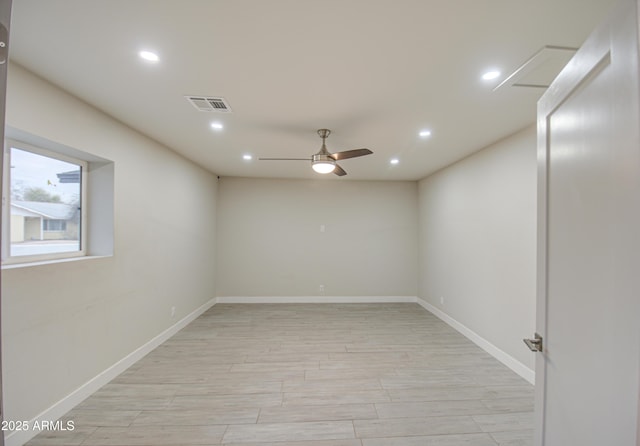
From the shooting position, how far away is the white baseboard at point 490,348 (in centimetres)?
276

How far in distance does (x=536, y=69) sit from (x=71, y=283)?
3.75m

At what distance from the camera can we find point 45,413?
2020mm

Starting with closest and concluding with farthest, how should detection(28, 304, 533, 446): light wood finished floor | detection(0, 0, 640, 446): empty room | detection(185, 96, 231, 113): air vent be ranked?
1. detection(0, 0, 640, 446): empty room
2. detection(28, 304, 533, 446): light wood finished floor
3. detection(185, 96, 231, 113): air vent

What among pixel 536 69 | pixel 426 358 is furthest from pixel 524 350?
pixel 536 69

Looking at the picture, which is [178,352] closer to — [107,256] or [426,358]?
[107,256]

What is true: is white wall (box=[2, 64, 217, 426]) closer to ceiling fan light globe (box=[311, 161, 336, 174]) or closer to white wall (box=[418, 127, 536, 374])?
ceiling fan light globe (box=[311, 161, 336, 174])

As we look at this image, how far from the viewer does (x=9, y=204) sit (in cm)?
196

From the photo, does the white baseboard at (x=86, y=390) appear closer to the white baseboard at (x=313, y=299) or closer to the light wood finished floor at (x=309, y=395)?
the light wood finished floor at (x=309, y=395)

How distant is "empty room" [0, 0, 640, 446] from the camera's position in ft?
3.30

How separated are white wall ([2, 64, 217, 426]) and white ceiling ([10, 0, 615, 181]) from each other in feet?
0.89

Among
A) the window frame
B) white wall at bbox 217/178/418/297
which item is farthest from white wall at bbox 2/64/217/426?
white wall at bbox 217/178/418/297

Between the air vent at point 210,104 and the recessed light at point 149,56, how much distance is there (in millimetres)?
476

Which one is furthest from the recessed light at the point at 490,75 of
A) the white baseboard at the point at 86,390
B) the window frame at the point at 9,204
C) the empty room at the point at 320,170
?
the white baseboard at the point at 86,390

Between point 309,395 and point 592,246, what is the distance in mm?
2319
